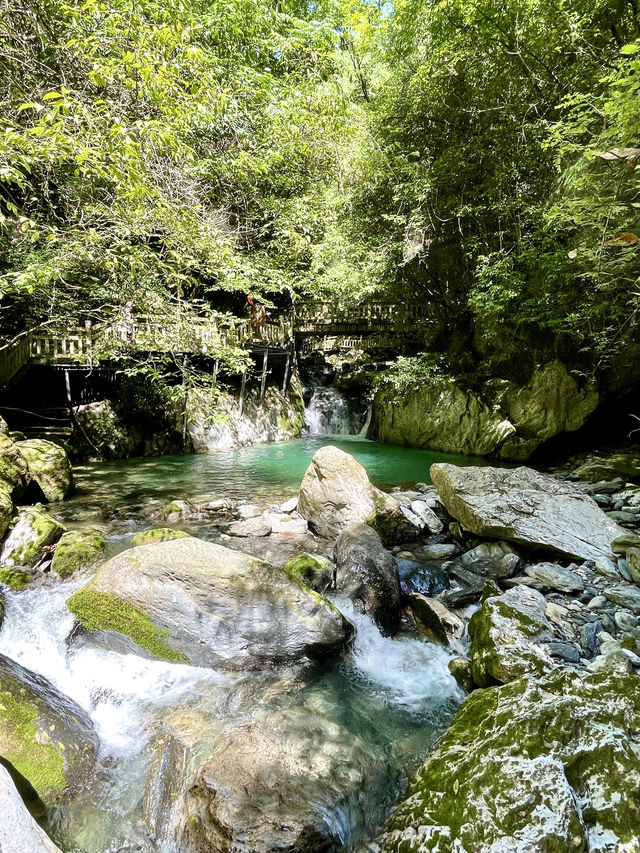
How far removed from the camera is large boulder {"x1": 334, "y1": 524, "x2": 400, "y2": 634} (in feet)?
12.7

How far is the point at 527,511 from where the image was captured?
192 inches

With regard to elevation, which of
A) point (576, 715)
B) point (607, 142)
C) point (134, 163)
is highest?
point (607, 142)

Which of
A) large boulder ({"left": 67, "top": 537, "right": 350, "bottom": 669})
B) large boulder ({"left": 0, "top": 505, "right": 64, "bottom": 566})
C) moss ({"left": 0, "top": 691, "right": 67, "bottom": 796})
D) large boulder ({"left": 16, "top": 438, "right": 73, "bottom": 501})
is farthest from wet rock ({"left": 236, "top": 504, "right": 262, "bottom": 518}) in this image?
moss ({"left": 0, "top": 691, "right": 67, "bottom": 796})

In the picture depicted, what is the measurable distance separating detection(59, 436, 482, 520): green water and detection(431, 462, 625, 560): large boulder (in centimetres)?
243

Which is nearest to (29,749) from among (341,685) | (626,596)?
(341,685)

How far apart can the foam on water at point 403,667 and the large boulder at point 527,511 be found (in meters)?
1.90

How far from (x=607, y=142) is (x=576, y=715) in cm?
641

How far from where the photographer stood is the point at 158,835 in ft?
7.00

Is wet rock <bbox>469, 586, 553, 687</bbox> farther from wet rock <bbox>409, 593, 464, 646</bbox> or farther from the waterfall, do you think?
the waterfall

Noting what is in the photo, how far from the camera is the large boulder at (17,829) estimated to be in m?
1.59

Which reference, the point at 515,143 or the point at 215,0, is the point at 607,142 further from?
the point at 215,0

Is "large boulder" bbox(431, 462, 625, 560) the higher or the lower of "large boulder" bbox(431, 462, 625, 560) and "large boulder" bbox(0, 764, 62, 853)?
the higher

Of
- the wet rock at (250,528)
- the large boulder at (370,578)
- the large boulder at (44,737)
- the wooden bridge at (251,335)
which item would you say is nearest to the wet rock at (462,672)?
the large boulder at (370,578)

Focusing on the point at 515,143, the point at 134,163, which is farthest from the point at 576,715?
the point at 515,143
